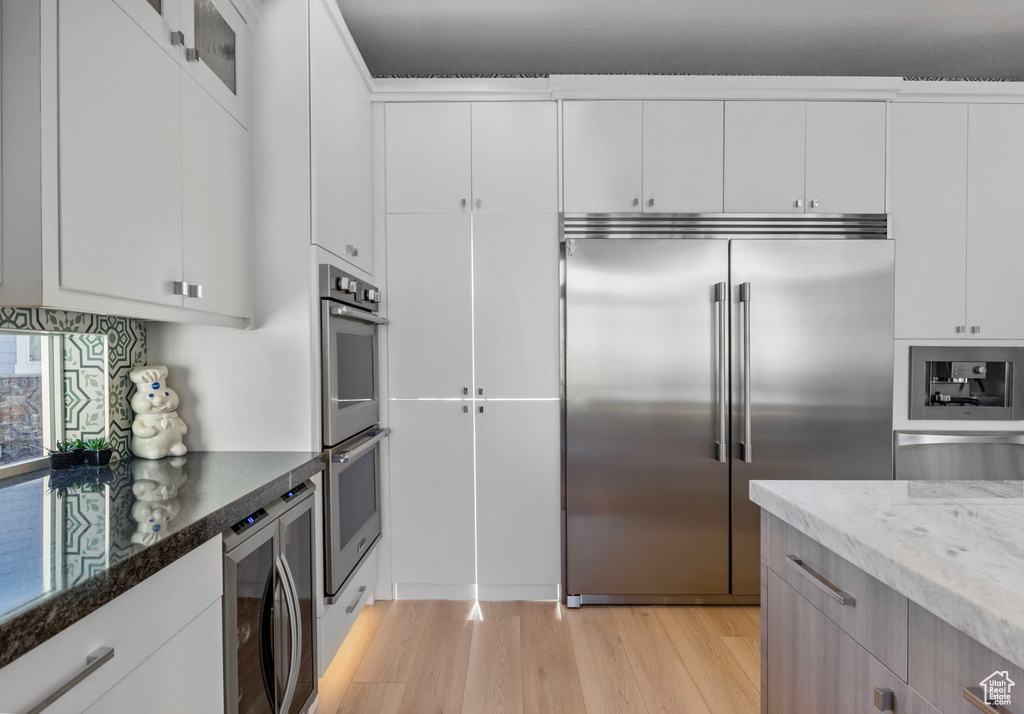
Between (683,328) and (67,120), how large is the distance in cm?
233

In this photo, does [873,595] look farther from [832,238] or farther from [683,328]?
[832,238]

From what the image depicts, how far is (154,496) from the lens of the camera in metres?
1.31

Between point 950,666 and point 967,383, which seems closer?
point 950,666

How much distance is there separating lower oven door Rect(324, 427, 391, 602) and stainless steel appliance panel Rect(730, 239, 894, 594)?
1732 millimetres

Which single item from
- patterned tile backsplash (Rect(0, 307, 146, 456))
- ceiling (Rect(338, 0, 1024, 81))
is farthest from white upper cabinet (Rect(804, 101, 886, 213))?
patterned tile backsplash (Rect(0, 307, 146, 456))

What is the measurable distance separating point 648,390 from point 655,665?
3.84ft

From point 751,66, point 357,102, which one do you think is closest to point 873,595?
point 357,102

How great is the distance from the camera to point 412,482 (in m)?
2.68

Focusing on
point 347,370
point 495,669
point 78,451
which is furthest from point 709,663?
point 78,451

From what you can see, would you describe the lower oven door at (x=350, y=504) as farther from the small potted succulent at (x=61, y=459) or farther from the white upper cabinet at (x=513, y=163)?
the white upper cabinet at (x=513, y=163)

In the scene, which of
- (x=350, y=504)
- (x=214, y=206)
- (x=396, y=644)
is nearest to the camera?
(x=214, y=206)

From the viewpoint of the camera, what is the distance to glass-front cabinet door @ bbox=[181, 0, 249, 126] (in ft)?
5.11

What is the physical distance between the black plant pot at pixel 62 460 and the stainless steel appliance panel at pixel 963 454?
3382mm

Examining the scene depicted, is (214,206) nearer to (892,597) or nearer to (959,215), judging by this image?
(892,597)
